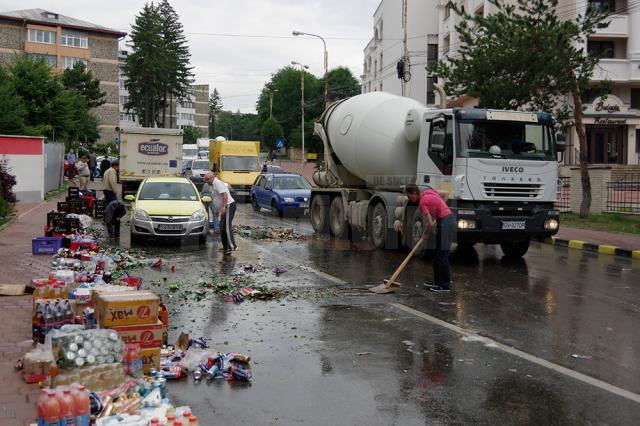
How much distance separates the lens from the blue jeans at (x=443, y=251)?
10172mm

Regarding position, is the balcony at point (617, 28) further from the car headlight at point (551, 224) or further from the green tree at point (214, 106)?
the green tree at point (214, 106)

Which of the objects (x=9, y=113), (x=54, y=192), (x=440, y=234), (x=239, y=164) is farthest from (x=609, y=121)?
(x=440, y=234)

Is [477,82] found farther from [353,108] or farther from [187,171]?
[187,171]

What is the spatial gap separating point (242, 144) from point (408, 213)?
19.4m

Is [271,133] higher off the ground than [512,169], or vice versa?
[271,133]

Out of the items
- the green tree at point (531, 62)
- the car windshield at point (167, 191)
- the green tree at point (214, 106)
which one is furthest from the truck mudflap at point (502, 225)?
the green tree at point (214, 106)

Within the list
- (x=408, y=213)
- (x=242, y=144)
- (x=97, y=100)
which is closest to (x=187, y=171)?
(x=242, y=144)

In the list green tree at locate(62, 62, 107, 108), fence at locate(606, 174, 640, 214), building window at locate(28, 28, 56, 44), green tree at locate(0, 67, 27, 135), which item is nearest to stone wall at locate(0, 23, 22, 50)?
building window at locate(28, 28, 56, 44)

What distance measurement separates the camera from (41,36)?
80.6m

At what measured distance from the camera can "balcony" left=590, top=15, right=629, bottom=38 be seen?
4031cm

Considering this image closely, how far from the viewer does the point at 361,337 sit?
745 cm

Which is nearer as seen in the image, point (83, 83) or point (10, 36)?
point (83, 83)

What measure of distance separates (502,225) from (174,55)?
71.0 meters

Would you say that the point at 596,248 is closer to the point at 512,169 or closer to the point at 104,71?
the point at 512,169
